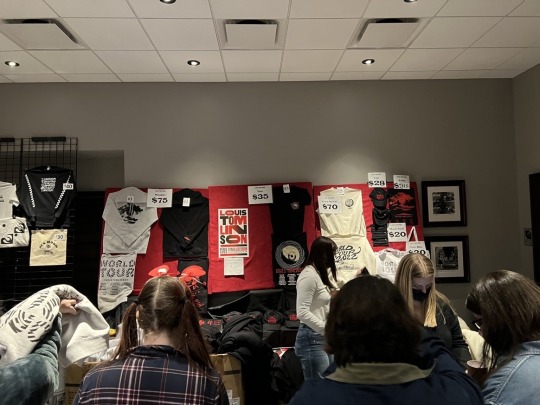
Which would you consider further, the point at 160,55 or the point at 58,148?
the point at 58,148

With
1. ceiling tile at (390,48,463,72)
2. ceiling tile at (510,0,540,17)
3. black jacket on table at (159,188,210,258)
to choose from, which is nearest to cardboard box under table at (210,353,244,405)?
black jacket on table at (159,188,210,258)

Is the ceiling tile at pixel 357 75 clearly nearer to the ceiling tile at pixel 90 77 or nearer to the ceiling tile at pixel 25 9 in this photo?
the ceiling tile at pixel 90 77

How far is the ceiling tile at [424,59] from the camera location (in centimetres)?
391

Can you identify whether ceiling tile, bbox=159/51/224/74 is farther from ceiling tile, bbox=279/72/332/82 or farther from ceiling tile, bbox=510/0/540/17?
ceiling tile, bbox=510/0/540/17

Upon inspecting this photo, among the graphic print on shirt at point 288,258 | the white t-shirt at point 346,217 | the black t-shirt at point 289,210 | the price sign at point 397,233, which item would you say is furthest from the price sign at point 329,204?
the price sign at point 397,233

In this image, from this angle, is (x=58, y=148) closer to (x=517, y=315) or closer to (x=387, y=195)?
(x=387, y=195)

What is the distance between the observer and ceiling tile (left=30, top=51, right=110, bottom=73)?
12.4 ft

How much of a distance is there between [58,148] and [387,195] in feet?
11.9

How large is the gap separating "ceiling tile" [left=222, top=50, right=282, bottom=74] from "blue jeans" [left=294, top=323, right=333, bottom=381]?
2.43m

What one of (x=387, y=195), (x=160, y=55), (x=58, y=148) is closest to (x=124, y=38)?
(x=160, y=55)

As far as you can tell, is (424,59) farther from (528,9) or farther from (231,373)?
(231,373)

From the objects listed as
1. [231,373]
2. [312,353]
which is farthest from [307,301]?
[231,373]

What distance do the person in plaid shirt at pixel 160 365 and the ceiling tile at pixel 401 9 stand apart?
2.59 meters

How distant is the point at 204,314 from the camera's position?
14.2 feet
